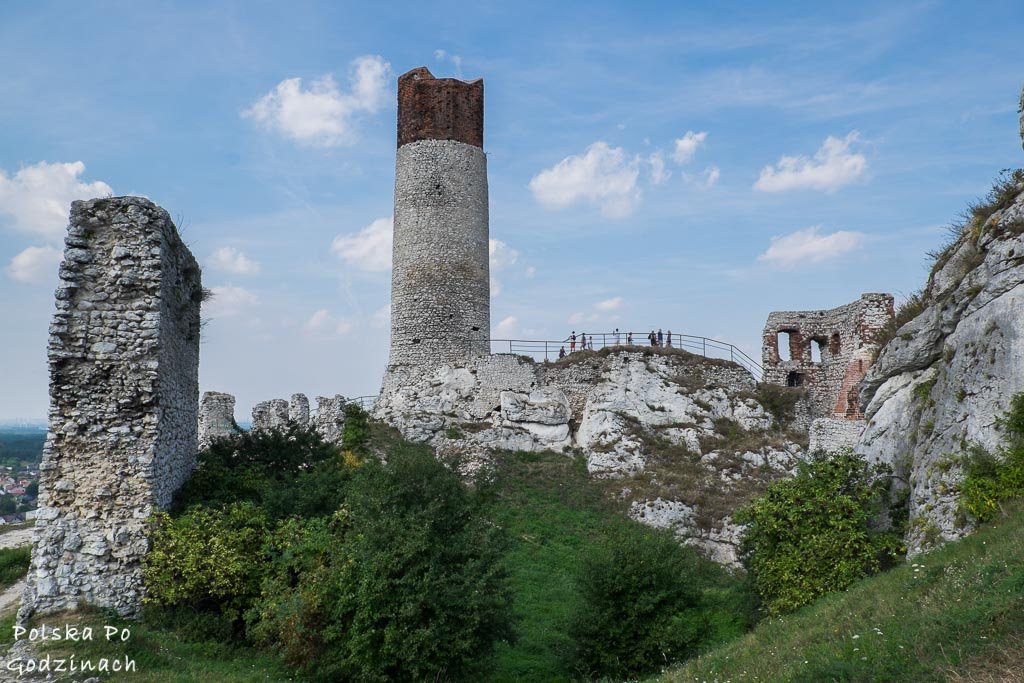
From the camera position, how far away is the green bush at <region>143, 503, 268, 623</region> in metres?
13.4

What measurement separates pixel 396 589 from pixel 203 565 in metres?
3.62

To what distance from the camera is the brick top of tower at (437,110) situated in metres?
31.2

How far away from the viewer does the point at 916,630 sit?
819cm

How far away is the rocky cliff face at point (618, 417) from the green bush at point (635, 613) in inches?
376

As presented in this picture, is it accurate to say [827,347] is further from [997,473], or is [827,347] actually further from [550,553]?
[997,473]

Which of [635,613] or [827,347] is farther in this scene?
[827,347]

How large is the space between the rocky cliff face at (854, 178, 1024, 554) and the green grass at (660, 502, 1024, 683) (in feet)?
4.61

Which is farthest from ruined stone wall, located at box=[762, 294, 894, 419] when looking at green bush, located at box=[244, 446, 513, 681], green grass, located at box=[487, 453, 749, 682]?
green bush, located at box=[244, 446, 513, 681]

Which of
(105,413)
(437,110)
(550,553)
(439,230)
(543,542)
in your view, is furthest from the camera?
(437,110)

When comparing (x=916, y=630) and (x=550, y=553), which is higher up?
(x=916, y=630)

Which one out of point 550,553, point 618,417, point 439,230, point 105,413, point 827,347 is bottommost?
point 550,553

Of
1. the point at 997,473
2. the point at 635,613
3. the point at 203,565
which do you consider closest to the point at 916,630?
the point at 997,473

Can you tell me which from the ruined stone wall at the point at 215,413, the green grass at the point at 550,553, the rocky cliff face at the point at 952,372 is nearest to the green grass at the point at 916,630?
the rocky cliff face at the point at 952,372

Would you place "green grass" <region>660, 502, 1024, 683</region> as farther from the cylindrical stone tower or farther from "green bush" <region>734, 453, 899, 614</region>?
the cylindrical stone tower
